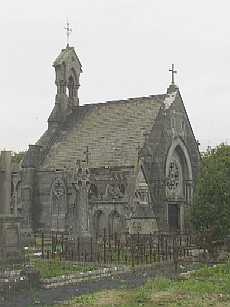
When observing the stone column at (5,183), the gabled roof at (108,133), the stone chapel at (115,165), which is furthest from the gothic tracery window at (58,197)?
the stone column at (5,183)

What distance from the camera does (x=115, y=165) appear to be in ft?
126

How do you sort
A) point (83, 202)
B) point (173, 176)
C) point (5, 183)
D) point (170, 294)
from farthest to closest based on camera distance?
point (173, 176)
point (83, 202)
point (5, 183)
point (170, 294)

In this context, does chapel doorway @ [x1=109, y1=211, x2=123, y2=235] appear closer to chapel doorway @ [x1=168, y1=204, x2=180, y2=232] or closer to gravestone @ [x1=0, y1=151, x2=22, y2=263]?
chapel doorway @ [x1=168, y1=204, x2=180, y2=232]

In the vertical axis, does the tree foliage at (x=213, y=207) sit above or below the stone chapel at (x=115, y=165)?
below

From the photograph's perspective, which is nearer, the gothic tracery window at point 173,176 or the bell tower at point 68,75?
the gothic tracery window at point 173,176

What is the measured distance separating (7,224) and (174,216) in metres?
24.3

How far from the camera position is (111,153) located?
39562mm

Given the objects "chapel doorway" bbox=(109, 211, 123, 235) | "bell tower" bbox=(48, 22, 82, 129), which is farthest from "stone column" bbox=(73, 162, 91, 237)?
"bell tower" bbox=(48, 22, 82, 129)

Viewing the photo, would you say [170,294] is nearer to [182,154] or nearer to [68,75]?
[182,154]

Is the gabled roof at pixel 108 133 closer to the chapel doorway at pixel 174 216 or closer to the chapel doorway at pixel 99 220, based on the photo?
the chapel doorway at pixel 99 220

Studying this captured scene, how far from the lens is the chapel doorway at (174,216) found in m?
41.0

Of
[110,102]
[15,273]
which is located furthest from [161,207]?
[15,273]

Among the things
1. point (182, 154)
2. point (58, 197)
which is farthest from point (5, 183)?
point (182, 154)

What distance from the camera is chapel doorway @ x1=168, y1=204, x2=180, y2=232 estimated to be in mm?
41000
